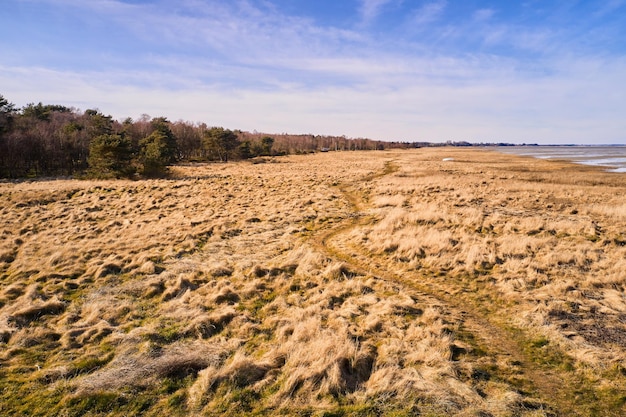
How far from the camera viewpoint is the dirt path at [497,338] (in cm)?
562

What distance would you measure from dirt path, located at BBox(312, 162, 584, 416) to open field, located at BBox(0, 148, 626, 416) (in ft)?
0.13

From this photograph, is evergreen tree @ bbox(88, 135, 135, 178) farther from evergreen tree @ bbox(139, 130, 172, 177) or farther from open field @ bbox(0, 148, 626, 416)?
open field @ bbox(0, 148, 626, 416)

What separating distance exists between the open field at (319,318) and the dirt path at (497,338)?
0.13 ft

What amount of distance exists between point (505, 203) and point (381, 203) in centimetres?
945

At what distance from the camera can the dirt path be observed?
5.62 metres

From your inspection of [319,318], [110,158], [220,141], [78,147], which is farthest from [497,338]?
[220,141]

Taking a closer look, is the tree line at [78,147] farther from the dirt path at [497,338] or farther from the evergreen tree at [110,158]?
the dirt path at [497,338]

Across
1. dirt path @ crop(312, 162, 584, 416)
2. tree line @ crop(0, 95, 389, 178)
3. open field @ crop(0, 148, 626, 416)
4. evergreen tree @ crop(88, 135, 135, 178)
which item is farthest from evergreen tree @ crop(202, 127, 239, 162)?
dirt path @ crop(312, 162, 584, 416)

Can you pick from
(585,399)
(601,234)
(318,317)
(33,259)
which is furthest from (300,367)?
(601,234)

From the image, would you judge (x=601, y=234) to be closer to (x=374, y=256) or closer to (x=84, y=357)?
(x=374, y=256)

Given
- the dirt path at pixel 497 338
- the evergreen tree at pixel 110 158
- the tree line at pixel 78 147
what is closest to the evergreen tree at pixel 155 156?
the tree line at pixel 78 147

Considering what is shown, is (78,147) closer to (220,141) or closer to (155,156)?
(155,156)

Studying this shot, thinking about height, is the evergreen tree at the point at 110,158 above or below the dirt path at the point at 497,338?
above

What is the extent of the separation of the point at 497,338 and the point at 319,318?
4.23 metres
